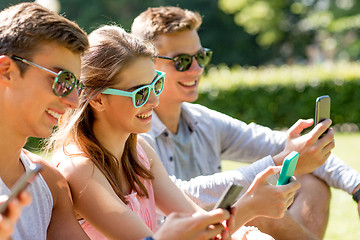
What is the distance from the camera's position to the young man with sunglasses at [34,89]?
2.31 meters

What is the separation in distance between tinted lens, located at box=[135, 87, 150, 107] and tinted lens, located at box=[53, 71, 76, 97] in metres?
0.56

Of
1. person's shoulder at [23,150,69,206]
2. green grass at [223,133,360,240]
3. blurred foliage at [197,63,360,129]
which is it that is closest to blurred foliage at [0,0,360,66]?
blurred foliage at [197,63,360,129]

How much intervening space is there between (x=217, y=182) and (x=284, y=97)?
36.4 feet

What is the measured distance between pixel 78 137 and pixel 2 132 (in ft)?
1.99

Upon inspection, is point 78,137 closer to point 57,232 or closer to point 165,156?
point 57,232

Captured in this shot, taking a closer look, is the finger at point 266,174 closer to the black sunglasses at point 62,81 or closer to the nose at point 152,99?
the nose at point 152,99

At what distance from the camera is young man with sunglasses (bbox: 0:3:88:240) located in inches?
90.9

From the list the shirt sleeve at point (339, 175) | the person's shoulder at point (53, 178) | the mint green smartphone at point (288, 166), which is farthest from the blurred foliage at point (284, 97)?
the person's shoulder at point (53, 178)

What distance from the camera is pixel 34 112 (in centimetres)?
233

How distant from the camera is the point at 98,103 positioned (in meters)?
2.98

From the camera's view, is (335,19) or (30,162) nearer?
(30,162)

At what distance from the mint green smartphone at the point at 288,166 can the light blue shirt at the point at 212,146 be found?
50.4 inches

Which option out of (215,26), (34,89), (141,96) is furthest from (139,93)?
(215,26)

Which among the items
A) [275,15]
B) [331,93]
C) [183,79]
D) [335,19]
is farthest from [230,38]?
[183,79]
